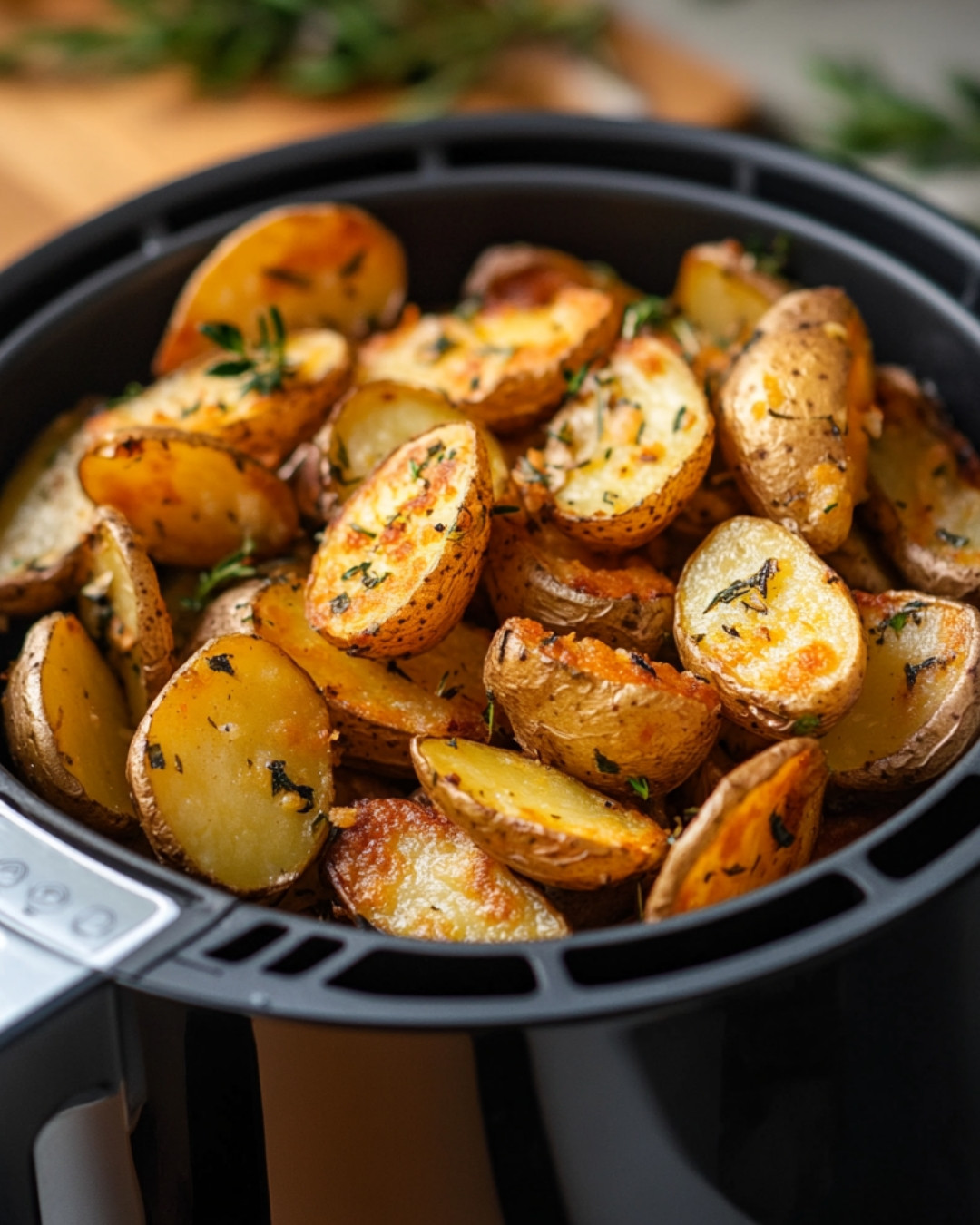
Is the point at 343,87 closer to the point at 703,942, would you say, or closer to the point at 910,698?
the point at 910,698

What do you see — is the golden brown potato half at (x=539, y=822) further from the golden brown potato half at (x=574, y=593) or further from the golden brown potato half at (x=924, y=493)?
the golden brown potato half at (x=924, y=493)

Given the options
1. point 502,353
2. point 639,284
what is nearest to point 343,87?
point 639,284

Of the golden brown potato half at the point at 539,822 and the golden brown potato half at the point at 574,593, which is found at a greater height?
the golden brown potato half at the point at 574,593

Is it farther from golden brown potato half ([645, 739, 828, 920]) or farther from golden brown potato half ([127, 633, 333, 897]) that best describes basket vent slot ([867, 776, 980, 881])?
golden brown potato half ([127, 633, 333, 897])

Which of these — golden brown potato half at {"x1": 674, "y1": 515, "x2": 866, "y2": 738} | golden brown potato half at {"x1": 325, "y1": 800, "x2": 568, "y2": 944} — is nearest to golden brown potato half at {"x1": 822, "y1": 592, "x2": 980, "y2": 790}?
golden brown potato half at {"x1": 674, "y1": 515, "x2": 866, "y2": 738}

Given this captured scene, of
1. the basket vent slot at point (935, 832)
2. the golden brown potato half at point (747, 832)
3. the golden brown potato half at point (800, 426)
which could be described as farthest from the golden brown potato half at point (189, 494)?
the basket vent slot at point (935, 832)
